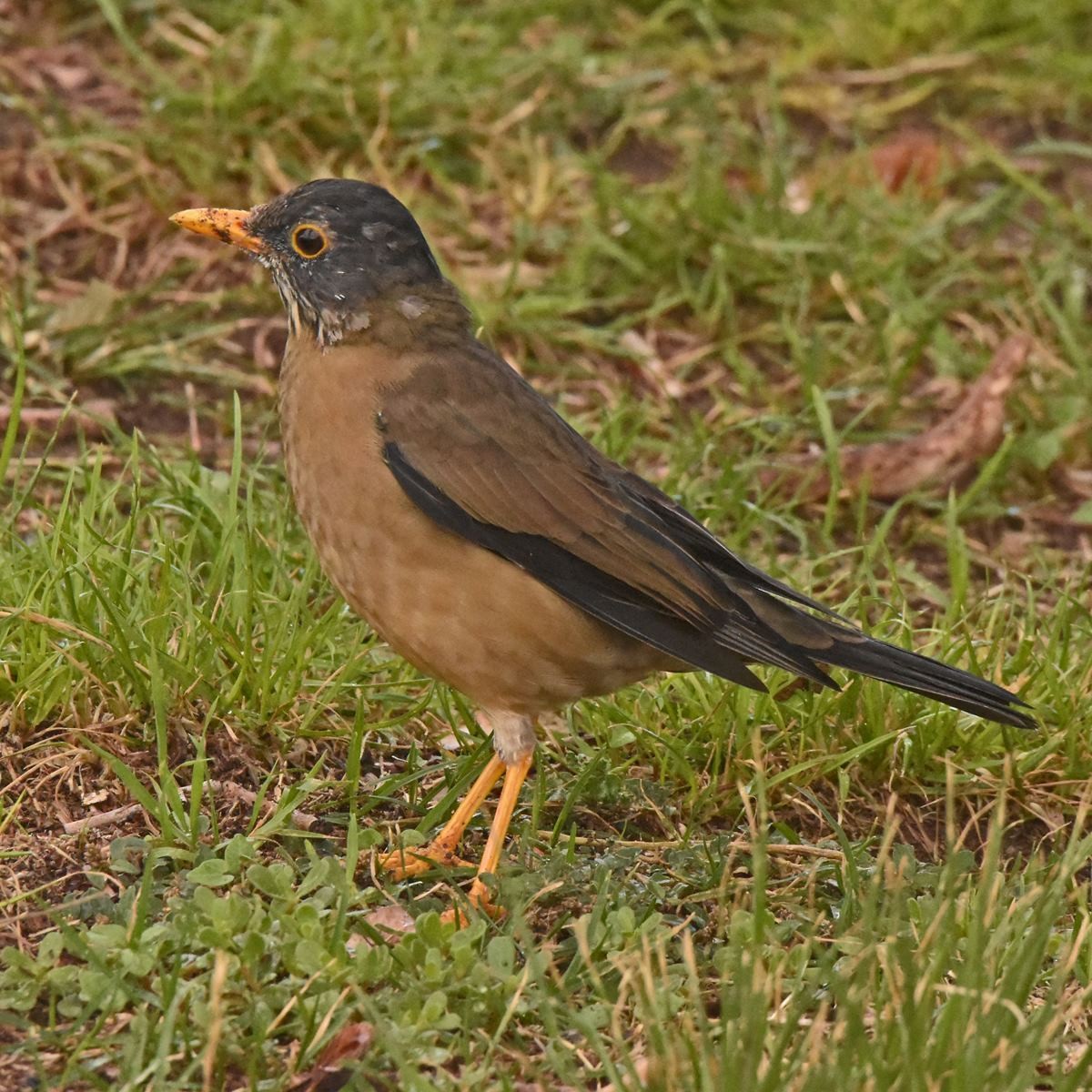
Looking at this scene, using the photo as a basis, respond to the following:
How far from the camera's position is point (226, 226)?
548 centimetres

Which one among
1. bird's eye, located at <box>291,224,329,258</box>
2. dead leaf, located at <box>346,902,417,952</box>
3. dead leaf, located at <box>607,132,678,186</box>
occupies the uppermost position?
bird's eye, located at <box>291,224,329,258</box>

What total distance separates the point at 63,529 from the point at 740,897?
217cm

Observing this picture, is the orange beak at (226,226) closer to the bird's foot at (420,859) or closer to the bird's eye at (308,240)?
the bird's eye at (308,240)

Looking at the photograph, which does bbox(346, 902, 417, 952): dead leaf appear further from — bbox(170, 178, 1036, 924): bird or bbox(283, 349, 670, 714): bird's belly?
bbox(283, 349, 670, 714): bird's belly

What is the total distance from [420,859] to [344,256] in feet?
5.46

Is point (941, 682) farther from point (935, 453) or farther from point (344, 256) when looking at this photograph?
point (935, 453)

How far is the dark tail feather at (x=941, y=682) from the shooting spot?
488cm

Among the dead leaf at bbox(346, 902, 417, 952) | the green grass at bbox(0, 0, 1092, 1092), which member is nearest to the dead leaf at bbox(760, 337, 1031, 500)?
the green grass at bbox(0, 0, 1092, 1092)

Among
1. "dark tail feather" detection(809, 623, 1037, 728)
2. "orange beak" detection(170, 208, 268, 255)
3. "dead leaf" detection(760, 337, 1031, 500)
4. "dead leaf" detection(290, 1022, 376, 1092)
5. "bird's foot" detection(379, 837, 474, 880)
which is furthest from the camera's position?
"dead leaf" detection(760, 337, 1031, 500)

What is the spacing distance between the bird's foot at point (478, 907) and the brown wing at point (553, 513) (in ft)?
2.42

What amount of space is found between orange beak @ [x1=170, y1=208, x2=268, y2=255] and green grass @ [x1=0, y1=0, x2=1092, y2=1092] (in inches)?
26.3

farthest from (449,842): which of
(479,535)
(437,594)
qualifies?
(479,535)

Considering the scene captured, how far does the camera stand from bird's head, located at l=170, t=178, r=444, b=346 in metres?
5.25

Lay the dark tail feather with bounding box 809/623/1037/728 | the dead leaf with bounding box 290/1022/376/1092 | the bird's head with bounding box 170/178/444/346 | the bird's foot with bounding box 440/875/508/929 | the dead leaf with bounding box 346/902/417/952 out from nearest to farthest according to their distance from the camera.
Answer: the dead leaf with bounding box 290/1022/376/1092
the dead leaf with bounding box 346/902/417/952
the bird's foot with bounding box 440/875/508/929
the dark tail feather with bounding box 809/623/1037/728
the bird's head with bounding box 170/178/444/346
